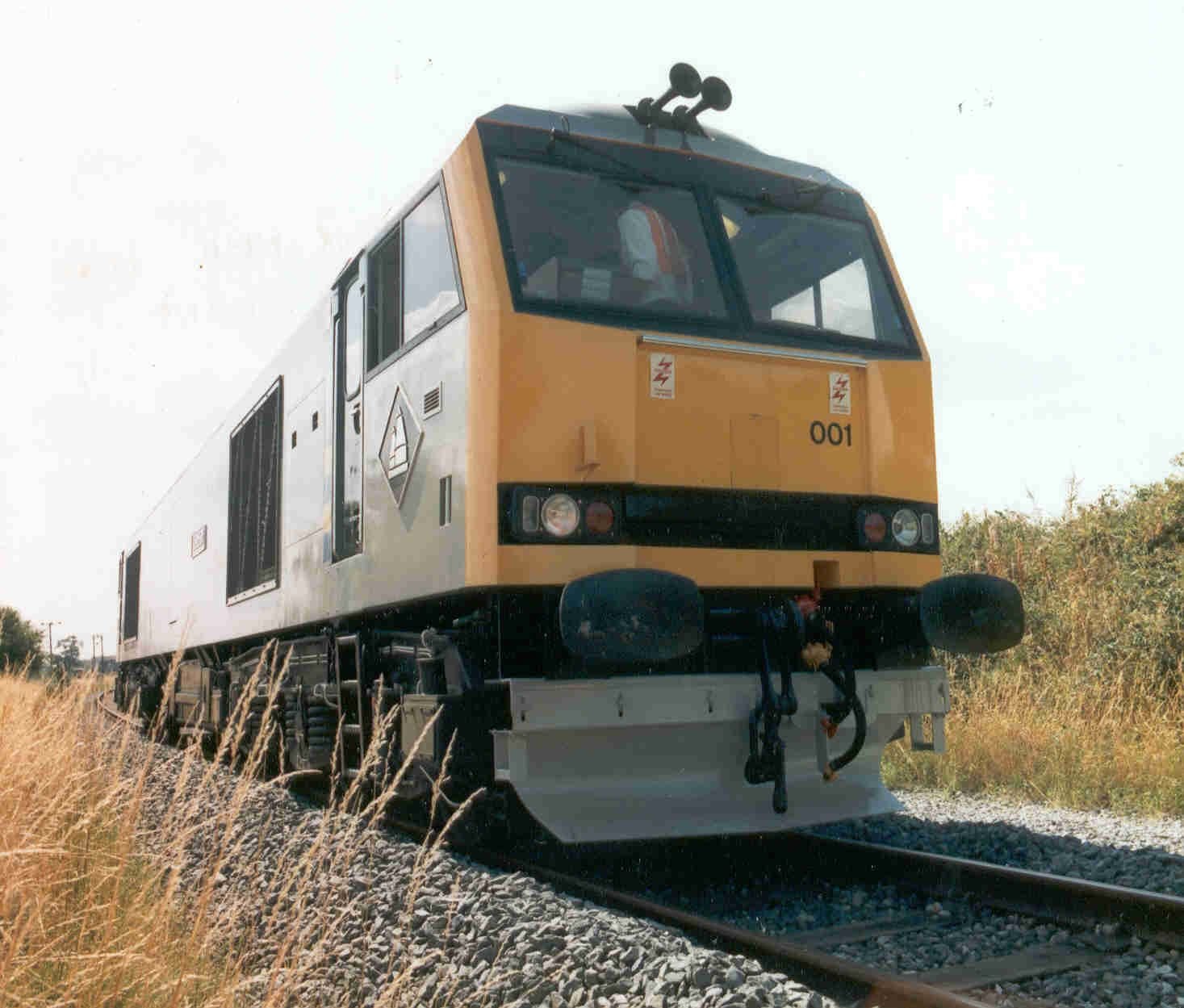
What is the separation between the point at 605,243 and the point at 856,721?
2314mm

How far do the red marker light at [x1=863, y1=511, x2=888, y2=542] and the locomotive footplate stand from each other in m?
0.59

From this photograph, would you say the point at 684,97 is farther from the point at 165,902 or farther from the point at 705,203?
the point at 165,902

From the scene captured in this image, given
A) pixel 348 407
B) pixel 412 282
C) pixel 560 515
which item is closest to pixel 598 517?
pixel 560 515

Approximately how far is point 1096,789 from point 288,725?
490cm

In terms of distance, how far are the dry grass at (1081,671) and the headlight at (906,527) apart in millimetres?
2598

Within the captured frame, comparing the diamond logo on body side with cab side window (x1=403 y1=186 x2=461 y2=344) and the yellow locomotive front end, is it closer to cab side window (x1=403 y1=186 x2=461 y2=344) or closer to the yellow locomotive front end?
cab side window (x1=403 y1=186 x2=461 y2=344)

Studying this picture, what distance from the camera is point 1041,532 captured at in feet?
43.6

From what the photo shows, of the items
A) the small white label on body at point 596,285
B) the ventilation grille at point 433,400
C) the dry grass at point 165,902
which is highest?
the small white label on body at point 596,285

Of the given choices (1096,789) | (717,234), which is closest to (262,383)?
(717,234)

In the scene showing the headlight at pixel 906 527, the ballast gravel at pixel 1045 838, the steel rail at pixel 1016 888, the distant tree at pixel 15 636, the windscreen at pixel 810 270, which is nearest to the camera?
the steel rail at pixel 1016 888

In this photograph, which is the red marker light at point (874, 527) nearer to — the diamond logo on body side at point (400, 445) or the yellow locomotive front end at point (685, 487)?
the yellow locomotive front end at point (685, 487)

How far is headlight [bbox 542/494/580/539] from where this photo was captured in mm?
4723

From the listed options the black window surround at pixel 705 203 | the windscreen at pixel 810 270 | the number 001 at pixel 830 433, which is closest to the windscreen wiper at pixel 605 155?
the black window surround at pixel 705 203

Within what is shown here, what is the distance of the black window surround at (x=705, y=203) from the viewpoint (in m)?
5.08
